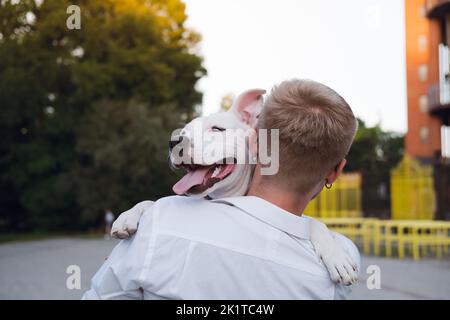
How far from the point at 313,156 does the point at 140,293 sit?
0.63m

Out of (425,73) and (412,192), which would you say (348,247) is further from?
(425,73)

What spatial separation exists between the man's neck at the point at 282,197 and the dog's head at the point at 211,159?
0.14 metres

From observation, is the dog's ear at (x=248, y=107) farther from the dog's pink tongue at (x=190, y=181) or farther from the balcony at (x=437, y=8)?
the balcony at (x=437, y=8)

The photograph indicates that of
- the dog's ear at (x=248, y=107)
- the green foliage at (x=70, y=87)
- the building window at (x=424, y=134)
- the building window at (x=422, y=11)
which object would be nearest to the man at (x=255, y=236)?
the dog's ear at (x=248, y=107)

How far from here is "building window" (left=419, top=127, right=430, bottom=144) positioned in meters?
32.8

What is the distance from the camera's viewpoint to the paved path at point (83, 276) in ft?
28.5

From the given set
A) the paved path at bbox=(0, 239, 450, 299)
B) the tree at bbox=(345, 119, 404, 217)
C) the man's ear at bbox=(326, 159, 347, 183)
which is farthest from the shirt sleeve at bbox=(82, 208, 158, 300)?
the tree at bbox=(345, 119, 404, 217)

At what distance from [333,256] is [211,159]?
1.64ft

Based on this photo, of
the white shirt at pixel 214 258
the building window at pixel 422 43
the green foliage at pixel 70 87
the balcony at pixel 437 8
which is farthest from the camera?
the building window at pixel 422 43

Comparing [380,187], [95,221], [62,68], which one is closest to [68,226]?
[95,221]

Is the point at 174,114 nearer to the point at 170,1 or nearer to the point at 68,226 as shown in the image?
the point at 170,1

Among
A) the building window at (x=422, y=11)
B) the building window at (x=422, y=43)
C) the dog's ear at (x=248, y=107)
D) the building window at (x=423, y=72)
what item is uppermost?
the building window at (x=422, y=11)

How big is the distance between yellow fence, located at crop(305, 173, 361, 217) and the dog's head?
2054cm

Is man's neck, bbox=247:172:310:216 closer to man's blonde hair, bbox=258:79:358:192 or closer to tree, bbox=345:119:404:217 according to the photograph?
man's blonde hair, bbox=258:79:358:192
